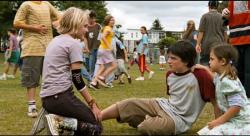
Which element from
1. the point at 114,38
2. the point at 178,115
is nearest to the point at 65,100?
the point at 178,115

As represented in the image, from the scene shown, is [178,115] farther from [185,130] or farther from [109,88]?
[109,88]

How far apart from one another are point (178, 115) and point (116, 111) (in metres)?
0.66

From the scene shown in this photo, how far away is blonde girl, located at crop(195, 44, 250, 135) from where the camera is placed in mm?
4801

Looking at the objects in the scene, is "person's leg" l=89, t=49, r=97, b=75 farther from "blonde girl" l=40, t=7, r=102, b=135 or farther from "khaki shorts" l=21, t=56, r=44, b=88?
"blonde girl" l=40, t=7, r=102, b=135

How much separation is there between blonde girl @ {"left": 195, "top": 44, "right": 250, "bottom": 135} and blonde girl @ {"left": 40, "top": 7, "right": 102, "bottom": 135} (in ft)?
3.97

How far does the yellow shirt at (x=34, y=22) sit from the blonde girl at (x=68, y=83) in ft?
4.79

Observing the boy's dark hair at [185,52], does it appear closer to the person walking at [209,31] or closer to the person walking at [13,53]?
the person walking at [209,31]

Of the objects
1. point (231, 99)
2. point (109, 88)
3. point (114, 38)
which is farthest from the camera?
point (114, 38)

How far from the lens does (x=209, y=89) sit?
5.20 metres

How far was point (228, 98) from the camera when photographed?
4879 millimetres

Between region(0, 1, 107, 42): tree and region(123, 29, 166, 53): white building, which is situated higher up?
region(0, 1, 107, 42): tree

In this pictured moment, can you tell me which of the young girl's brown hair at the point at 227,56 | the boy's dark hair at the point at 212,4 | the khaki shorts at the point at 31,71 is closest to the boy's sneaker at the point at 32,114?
the khaki shorts at the point at 31,71

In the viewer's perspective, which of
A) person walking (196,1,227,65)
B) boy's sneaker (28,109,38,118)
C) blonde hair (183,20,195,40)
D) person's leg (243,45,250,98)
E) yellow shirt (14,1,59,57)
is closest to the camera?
boy's sneaker (28,109,38,118)

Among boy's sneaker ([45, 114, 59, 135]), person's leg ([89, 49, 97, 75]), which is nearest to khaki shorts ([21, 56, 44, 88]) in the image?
boy's sneaker ([45, 114, 59, 135])
